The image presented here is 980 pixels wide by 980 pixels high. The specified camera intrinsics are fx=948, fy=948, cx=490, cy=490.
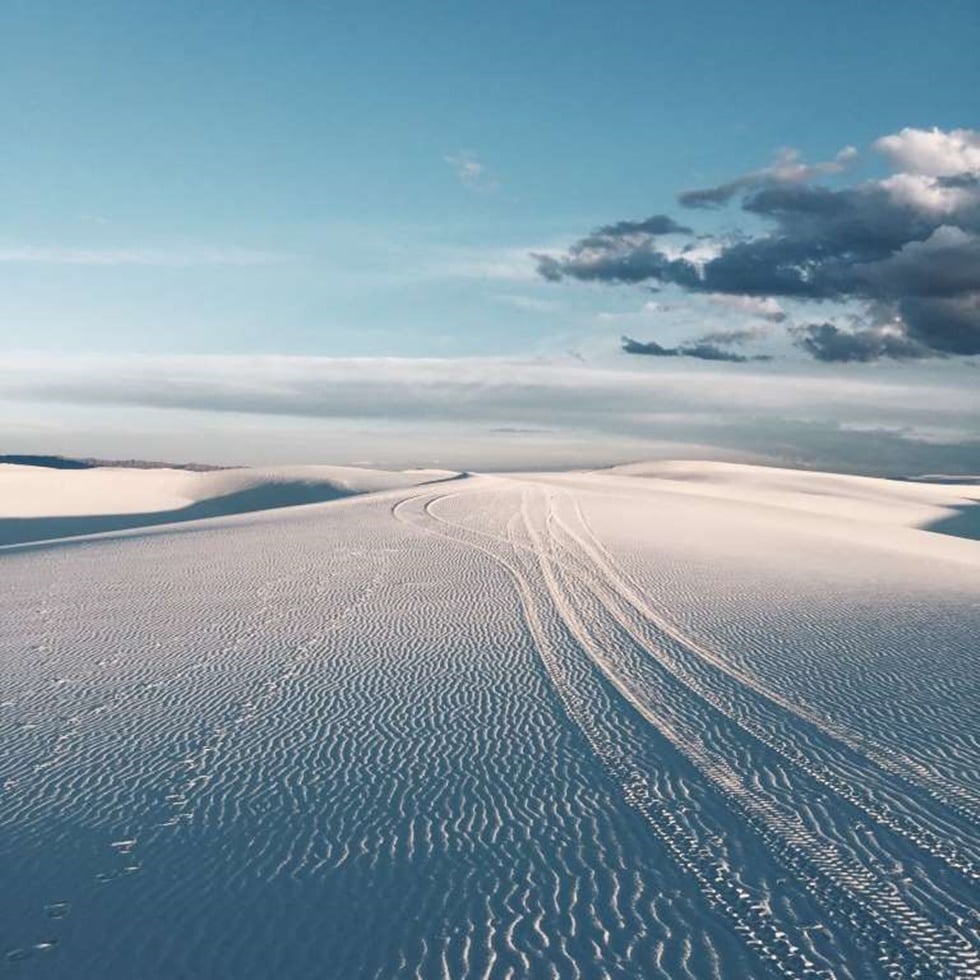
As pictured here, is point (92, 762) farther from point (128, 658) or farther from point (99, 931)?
point (128, 658)

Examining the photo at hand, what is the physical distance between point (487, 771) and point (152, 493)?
5962 centimetres

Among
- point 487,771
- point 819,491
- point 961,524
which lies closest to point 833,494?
point 819,491

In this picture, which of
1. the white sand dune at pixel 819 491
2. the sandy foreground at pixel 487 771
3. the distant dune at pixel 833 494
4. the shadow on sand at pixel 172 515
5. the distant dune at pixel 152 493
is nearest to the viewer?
the sandy foreground at pixel 487 771

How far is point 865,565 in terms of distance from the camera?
24.4m

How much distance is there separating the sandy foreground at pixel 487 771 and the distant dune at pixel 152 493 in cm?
2987

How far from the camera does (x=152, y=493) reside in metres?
Answer: 64.6

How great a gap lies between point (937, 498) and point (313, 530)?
50.0 metres

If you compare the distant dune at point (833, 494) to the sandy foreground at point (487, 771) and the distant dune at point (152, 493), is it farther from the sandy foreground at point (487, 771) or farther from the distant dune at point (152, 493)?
the sandy foreground at point (487, 771)

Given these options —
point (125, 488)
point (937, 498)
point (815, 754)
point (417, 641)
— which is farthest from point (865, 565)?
point (125, 488)

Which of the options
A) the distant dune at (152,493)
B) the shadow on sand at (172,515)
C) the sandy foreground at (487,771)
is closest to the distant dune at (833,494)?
the distant dune at (152,493)

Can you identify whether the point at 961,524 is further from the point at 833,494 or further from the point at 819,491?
the point at 819,491

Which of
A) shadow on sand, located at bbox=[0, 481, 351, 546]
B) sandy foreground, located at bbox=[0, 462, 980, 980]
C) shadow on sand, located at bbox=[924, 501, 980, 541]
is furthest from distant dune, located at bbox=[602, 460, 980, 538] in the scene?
sandy foreground, located at bbox=[0, 462, 980, 980]

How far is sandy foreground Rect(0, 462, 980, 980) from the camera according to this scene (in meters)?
6.32

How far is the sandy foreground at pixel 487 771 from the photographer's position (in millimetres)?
6320
